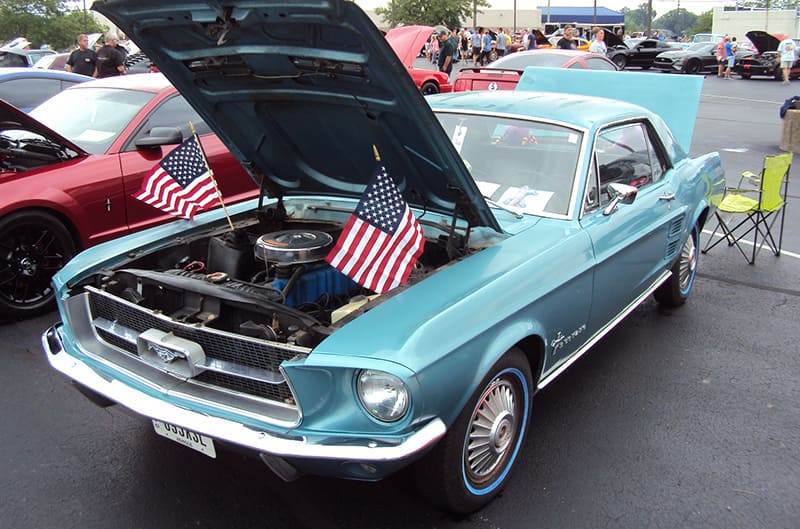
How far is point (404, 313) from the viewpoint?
8.43ft

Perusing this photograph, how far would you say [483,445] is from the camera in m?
2.76

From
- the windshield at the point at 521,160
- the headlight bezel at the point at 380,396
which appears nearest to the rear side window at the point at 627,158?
the windshield at the point at 521,160

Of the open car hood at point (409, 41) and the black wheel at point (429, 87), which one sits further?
the black wheel at point (429, 87)

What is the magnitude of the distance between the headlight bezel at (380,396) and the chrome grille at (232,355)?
304mm

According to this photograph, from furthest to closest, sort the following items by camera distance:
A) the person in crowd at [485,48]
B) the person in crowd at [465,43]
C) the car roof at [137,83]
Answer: the person in crowd at [465,43], the person in crowd at [485,48], the car roof at [137,83]

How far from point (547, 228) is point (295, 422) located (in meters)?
1.68

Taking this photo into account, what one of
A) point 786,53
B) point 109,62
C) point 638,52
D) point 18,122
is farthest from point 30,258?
point 638,52

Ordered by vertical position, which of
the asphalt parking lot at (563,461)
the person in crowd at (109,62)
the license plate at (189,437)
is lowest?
the asphalt parking lot at (563,461)

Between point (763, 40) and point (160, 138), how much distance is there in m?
23.4

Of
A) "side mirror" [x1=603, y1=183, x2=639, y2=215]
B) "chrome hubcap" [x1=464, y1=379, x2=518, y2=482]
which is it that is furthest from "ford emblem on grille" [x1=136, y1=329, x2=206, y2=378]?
"side mirror" [x1=603, y1=183, x2=639, y2=215]

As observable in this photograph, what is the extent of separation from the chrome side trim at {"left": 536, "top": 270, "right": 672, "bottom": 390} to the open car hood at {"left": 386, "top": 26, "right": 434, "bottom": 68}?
631cm

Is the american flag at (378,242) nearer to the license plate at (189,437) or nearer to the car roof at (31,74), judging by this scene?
the license plate at (189,437)

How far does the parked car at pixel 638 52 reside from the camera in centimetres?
3012

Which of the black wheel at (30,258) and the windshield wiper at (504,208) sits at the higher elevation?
the windshield wiper at (504,208)
